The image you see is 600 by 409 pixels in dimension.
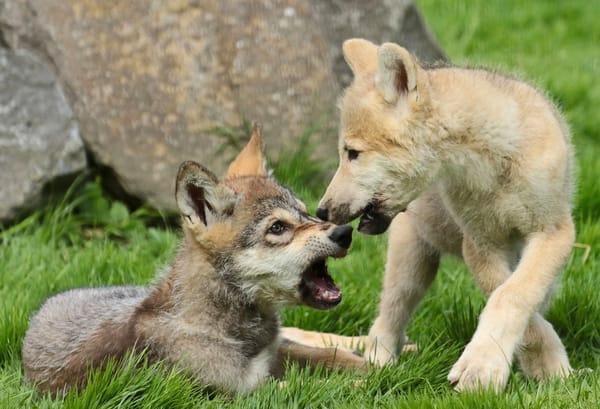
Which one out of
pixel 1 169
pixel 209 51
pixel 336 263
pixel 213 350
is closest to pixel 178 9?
pixel 209 51

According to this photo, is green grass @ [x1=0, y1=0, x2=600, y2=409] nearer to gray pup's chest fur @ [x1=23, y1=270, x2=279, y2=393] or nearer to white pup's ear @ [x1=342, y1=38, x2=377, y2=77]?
gray pup's chest fur @ [x1=23, y1=270, x2=279, y2=393]

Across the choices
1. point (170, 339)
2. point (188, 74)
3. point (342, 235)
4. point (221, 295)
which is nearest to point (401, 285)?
point (342, 235)

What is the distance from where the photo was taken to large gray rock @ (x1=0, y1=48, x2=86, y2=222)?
7.66 m

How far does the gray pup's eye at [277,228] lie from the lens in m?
5.34

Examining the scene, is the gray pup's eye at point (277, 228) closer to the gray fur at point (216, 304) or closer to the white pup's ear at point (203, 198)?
the gray fur at point (216, 304)

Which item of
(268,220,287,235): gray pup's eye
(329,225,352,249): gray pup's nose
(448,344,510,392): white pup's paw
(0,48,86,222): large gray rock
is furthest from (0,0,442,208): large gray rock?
(448,344,510,392): white pup's paw

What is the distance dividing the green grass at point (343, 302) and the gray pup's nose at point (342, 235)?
2.02 feet

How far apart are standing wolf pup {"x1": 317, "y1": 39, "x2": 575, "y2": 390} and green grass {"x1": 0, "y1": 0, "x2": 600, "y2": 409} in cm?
47

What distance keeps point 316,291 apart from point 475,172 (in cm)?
96

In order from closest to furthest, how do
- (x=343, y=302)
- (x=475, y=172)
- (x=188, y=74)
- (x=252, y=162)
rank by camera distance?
(x=475, y=172)
(x=252, y=162)
(x=343, y=302)
(x=188, y=74)

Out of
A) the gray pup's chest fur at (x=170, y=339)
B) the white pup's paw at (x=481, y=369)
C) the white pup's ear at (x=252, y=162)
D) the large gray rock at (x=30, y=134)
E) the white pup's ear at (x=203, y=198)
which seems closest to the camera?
the white pup's paw at (x=481, y=369)

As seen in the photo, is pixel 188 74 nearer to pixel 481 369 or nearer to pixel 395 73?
pixel 395 73

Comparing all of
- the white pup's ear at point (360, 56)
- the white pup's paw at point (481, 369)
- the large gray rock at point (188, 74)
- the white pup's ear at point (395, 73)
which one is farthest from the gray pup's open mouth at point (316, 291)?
the large gray rock at point (188, 74)

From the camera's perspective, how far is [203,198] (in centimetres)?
538
